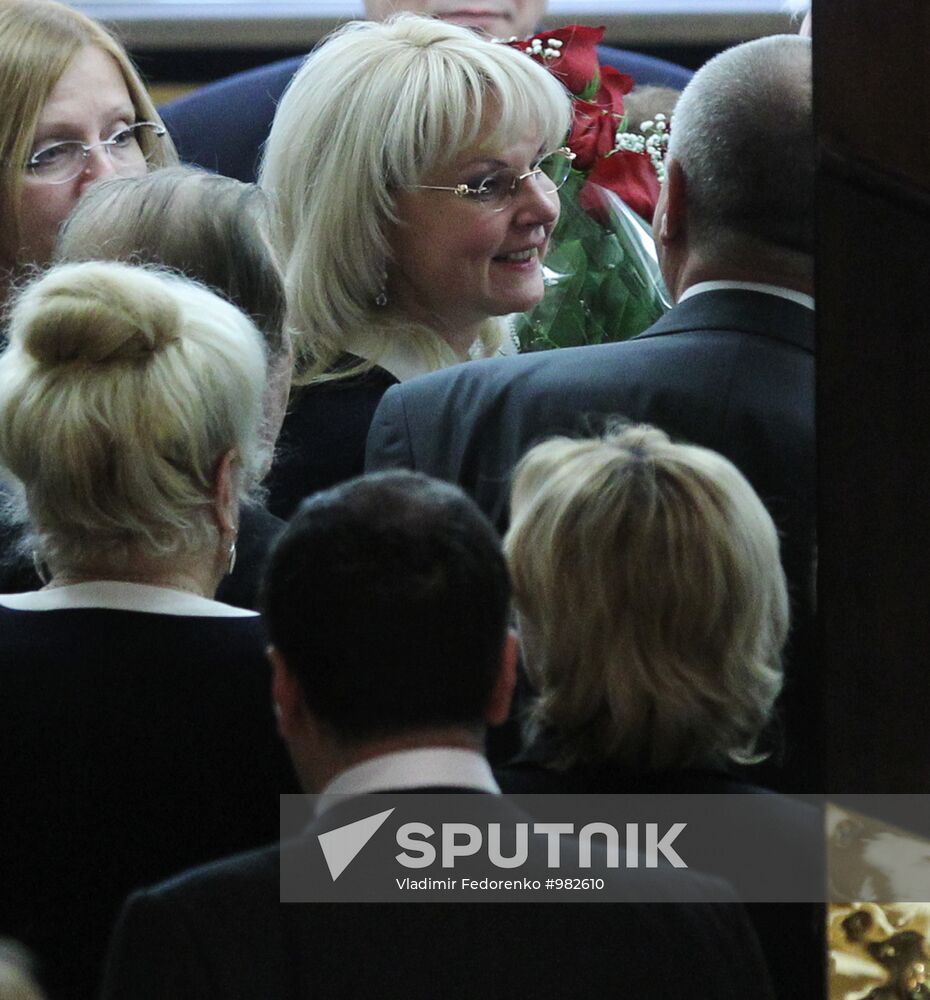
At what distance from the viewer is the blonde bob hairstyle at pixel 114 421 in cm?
97

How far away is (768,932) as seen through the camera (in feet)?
3.20

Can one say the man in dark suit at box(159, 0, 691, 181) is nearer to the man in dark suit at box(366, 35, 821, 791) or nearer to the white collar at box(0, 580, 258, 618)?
the man in dark suit at box(366, 35, 821, 791)

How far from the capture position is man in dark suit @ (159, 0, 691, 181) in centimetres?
153

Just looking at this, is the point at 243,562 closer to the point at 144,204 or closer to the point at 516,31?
the point at 144,204

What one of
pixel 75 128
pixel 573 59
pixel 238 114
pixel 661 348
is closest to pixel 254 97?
pixel 238 114

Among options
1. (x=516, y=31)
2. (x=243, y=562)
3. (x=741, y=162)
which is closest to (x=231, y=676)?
(x=243, y=562)

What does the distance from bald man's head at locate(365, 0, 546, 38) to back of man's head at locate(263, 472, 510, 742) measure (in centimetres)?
95

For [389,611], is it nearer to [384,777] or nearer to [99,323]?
[384,777]

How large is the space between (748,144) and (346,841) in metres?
0.51

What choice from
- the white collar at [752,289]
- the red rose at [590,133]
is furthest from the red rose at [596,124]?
the white collar at [752,289]

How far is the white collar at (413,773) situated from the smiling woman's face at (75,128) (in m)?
0.54

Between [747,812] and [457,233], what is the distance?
437 millimetres

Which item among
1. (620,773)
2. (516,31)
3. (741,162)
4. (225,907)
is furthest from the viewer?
(516,31)

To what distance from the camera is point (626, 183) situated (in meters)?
1.27
